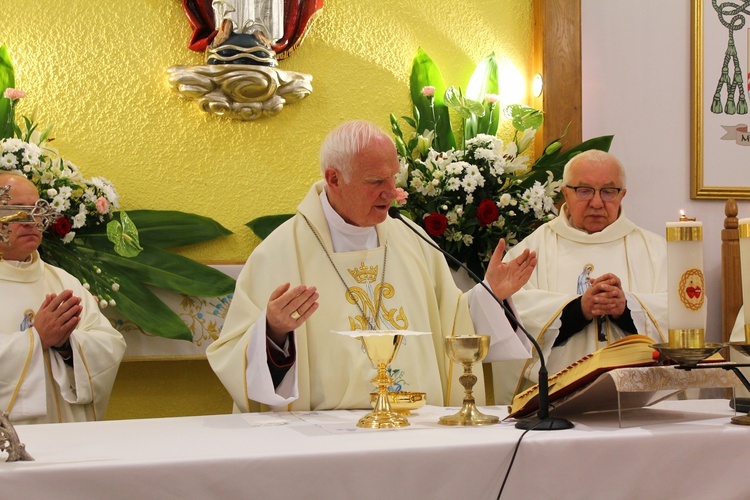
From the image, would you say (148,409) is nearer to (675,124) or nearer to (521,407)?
(521,407)

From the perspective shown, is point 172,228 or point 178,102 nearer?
point 172,228

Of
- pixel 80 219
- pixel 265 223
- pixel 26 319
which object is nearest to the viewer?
pixel 26 319

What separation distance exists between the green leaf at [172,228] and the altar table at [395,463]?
105 inches

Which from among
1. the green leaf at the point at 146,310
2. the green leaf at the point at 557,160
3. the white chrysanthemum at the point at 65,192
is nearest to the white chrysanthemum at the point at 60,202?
the white chrysanthemum at the point at 65,192

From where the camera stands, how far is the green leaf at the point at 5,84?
4883mm

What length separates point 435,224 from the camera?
5094 millimetres

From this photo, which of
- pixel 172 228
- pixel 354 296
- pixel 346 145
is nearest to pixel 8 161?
pixel 172 228

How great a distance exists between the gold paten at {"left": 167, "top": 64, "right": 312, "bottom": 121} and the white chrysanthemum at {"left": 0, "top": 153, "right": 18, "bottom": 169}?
1071 mm

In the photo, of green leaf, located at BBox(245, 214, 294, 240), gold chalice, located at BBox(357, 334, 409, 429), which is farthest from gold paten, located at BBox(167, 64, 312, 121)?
gold chalice, located at BBox(357, 334, 409, 429)

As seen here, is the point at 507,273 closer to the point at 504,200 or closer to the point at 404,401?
the point at 404,401

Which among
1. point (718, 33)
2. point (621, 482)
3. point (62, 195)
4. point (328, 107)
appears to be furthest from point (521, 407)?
point (718, 33)

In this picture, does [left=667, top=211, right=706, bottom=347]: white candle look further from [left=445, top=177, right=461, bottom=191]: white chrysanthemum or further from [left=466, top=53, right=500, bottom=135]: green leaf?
[left=466, top=53, right=500, bottom=135]: green leaf

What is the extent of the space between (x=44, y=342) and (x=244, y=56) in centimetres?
201

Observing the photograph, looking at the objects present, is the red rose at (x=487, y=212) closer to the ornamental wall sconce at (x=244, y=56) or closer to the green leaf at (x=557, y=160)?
the green leaf at (x=557, y=160)
